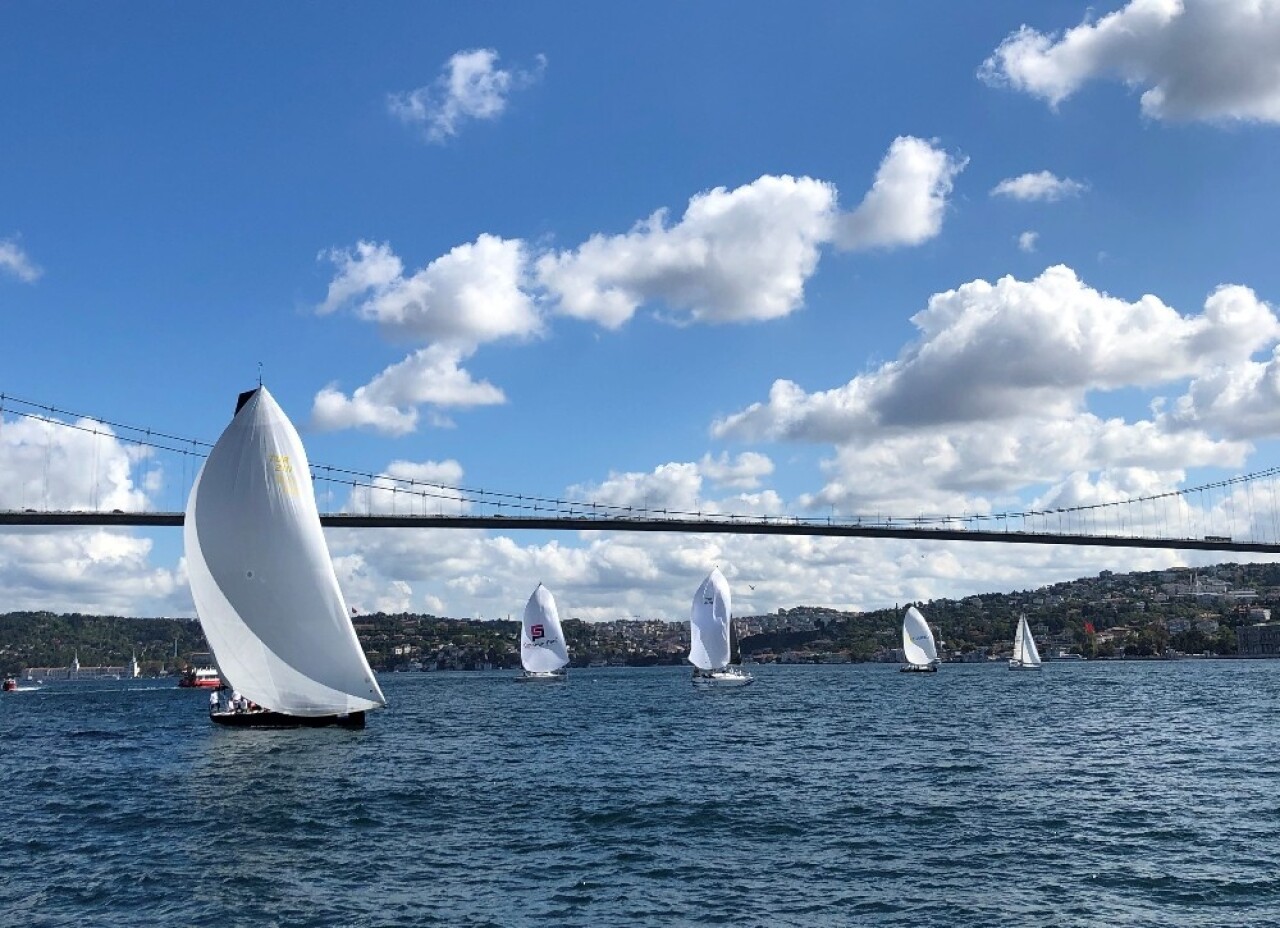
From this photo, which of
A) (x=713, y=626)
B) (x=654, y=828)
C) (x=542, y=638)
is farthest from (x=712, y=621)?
(x=654, y=828)

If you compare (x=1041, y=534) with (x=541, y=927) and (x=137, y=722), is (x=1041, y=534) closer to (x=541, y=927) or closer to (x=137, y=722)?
(x=137, y=722)

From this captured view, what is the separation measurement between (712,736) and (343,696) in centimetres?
959

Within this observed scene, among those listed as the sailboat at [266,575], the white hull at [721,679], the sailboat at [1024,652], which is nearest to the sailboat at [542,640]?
the white hull at [721,679]

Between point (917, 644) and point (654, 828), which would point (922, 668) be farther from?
point (654, 828)

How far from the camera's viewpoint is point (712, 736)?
3105cm

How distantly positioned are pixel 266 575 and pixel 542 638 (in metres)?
54.1

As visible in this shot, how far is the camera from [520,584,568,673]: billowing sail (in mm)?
79250

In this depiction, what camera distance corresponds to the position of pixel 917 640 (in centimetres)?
9206

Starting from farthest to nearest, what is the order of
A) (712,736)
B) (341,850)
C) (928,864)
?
(712,736) → (341,850) → (928,864)

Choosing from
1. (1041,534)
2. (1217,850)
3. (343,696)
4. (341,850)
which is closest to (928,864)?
(1217,850)

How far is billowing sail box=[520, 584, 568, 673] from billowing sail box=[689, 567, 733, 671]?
17383 millimetres

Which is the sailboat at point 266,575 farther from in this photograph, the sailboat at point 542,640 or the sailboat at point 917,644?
the sailboat at point 917,644

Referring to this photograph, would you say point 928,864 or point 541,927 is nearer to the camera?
point 541,927

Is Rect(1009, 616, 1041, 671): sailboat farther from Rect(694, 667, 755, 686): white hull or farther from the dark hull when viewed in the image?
the dark hull
